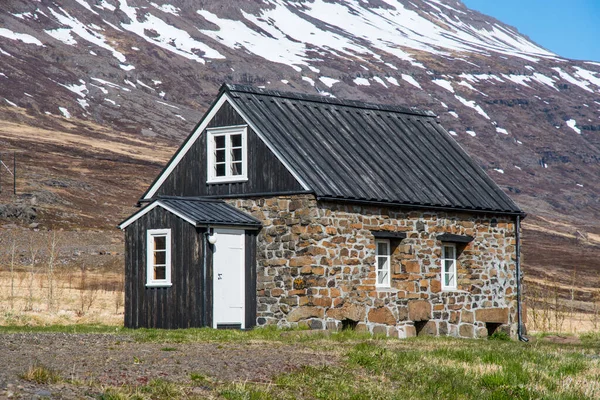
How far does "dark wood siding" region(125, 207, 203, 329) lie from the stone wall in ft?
5.52

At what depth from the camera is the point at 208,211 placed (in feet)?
82.0

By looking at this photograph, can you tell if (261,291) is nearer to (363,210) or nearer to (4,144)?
(363,210)

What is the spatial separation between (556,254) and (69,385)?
73068mm

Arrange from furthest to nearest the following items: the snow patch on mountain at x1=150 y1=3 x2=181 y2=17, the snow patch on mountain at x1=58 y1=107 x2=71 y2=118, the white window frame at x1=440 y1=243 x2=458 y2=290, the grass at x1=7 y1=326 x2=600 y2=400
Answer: the snow patch on mountain at x1=150 y1=3 x2=181 y2=17
the snow patch on mountain at x1=58 y1=107 x2=71 y2=118
the white window frame at x1=440 y1=243 x2=458 y2=290
the grass at x1=7 y1=326 x2=600 y2=400

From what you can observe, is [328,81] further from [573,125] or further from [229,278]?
[229,278]

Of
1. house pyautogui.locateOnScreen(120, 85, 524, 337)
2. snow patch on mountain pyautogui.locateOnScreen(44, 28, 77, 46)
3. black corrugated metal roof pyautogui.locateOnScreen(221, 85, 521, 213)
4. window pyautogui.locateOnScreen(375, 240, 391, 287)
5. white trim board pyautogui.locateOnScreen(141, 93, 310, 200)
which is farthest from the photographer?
snow patch on mountain pyautogui.locateOnScreen(44, 28, 77, 46)

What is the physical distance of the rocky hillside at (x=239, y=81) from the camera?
90.4 m

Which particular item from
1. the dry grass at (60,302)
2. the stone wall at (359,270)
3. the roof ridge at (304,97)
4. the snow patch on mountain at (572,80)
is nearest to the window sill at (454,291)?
the stone wall at (359,270)

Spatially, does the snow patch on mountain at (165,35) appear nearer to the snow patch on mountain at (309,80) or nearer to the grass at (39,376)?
the snow patch on mountain at (309,80)

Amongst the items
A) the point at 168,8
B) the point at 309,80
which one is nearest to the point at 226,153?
the point at 309,80

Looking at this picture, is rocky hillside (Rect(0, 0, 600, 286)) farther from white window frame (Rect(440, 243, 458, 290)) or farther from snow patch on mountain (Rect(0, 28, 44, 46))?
white window frame (Rect(440, 243, 458, 290))

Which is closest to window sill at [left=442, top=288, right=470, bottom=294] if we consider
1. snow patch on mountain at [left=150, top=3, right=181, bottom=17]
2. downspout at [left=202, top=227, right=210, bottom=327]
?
downspout at [left=202, top=227, right=210, bottom=327]

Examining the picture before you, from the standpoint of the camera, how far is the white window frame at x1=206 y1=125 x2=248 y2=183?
25875 millimetres

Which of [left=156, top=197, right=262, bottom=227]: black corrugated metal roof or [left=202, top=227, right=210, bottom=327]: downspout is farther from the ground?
[left=156, top=197, right=262, bottom=227]: black corrugated metal roof
